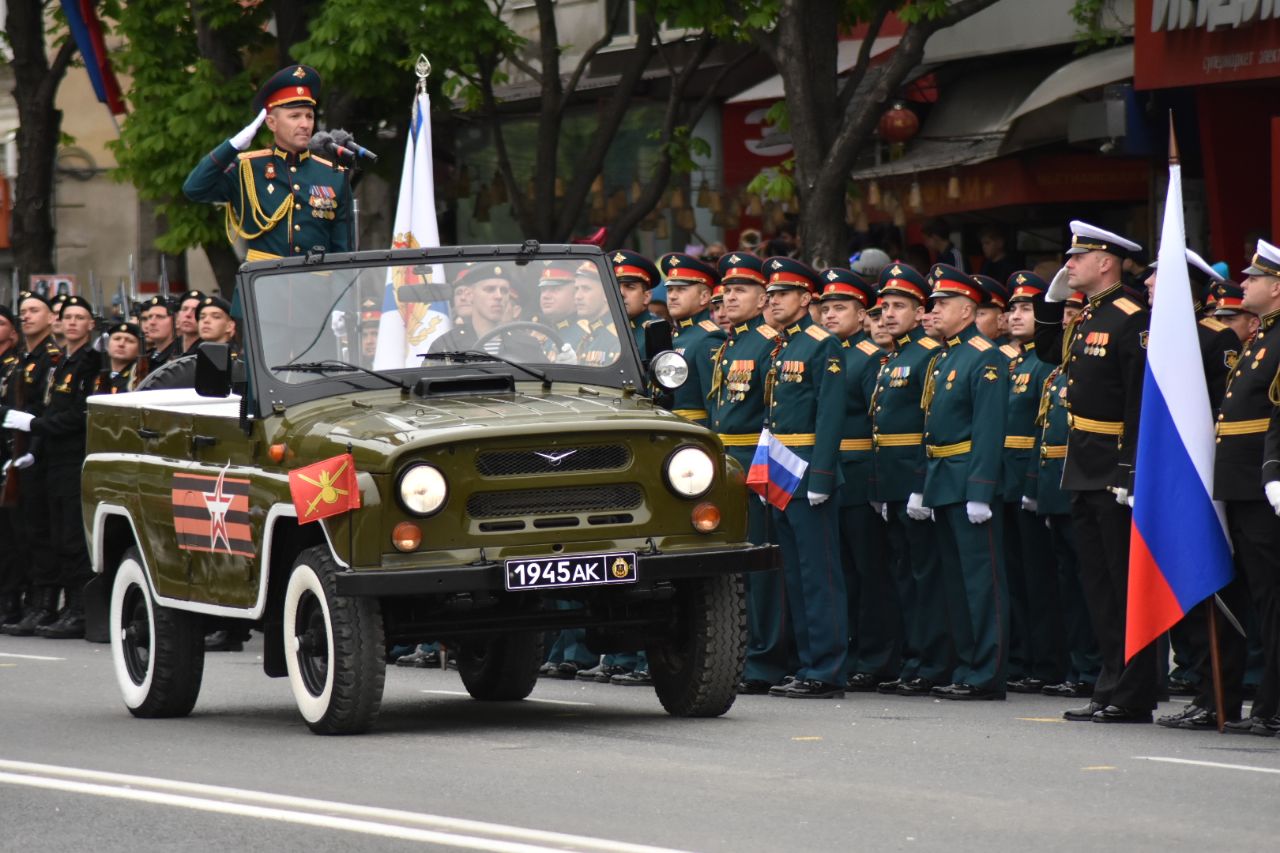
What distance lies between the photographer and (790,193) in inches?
870

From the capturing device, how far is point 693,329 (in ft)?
47.4

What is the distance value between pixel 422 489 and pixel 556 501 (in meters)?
0.60

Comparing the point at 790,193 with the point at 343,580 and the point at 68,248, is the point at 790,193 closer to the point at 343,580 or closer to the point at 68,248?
the point at 343,580

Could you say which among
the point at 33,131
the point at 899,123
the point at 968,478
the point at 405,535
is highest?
the point at 33,131

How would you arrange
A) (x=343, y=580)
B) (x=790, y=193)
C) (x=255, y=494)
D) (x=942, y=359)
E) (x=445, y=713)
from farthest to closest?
(x=790, y=193) → (x=942, y=359) → (x=445, y=713) → (x=255, y=494) → (x=343, y=580)

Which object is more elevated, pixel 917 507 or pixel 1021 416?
pixel 1021 416

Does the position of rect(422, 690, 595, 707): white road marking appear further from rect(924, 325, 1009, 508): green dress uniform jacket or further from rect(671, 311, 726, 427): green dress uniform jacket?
rect(924, 325, 1009, 508): green dress uniform jacket

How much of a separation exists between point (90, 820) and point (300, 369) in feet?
10.0

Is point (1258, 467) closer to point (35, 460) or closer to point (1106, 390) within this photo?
point (1106, 390)

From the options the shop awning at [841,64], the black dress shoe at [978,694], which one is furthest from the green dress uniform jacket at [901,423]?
the shop awning at [841,64]

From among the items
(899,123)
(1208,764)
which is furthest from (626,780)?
(899,123)

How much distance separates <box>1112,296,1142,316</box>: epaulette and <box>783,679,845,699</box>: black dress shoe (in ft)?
8.26

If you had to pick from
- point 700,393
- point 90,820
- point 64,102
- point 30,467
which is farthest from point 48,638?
point 64,102

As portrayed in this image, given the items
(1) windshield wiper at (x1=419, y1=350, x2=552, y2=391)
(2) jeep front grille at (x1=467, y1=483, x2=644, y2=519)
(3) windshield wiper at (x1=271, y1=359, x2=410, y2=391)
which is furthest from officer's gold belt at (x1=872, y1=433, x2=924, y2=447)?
(3) windshield wiper at (x1=271, y1=359, x2=410, y2=391)
